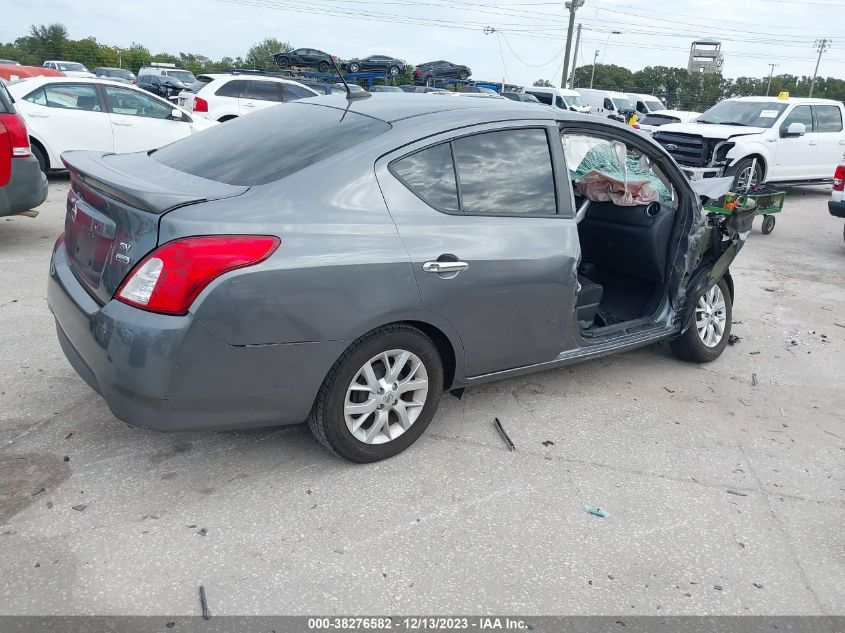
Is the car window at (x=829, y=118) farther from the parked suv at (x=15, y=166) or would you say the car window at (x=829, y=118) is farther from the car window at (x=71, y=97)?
the parked suv at (x=15, y=166)

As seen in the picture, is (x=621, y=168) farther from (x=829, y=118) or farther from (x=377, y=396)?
(x=829, y=118)

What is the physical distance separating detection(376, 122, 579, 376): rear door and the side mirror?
10959 millimetres

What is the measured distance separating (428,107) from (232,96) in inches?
492

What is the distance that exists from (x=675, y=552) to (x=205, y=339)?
210cm

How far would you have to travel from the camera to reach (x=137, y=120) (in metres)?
10.7

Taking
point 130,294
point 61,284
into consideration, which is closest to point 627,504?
point 130,294

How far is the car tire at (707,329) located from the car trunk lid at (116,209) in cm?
326

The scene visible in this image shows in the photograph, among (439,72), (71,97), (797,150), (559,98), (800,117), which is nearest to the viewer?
(71,97)

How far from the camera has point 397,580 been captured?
8.87 feet

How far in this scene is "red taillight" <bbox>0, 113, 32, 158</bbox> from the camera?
249 inches

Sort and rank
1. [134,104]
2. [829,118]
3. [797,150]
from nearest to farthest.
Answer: [134,104]
[797,150]
[829,118]

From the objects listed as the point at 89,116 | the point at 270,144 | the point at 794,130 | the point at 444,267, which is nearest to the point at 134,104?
the point at 89,116

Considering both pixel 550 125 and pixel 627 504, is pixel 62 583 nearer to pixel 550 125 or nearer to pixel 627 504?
pixel 627 504

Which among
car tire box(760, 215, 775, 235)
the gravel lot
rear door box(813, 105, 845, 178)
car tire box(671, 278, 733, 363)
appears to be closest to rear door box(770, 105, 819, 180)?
rear door box(813, 105, 845, 178)
